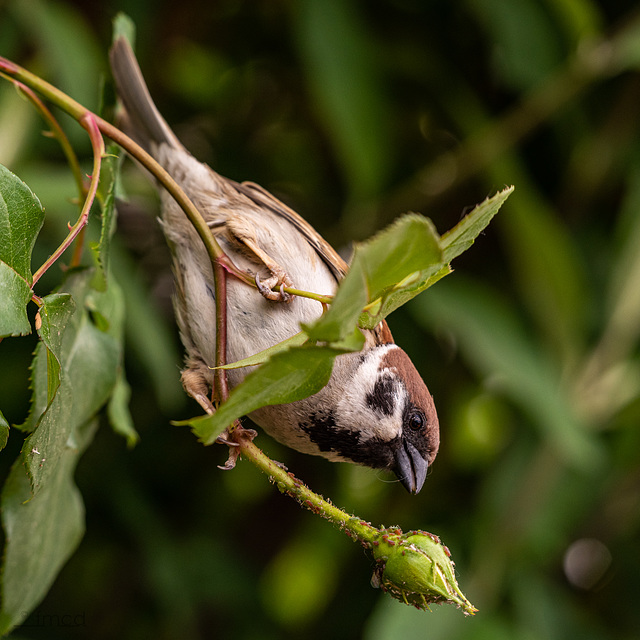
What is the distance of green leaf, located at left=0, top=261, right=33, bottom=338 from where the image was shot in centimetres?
88

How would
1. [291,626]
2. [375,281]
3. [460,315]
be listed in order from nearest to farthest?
[375,281] → [460,315] → [291,626]

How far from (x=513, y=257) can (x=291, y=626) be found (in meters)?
1.92

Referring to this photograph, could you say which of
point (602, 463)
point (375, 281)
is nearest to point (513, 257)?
point (602, 463)

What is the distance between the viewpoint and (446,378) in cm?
351

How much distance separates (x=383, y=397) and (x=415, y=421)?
121 mm

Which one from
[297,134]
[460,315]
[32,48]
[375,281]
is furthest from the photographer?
[297,134]

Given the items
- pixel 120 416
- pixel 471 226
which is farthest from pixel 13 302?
pixel 120 416

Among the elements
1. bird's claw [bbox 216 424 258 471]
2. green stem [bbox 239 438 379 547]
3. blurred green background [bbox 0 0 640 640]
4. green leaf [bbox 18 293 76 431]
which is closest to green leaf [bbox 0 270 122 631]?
green leaf [bbox 18 293 76 431]

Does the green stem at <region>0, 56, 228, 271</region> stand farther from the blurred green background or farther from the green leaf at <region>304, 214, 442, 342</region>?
the blurred green background

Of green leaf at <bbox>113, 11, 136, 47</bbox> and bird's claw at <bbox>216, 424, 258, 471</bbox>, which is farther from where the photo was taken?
green leaf at <bbox>113, 11, 136, 47</bbox>

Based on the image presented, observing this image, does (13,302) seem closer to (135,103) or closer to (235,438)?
(235,438)

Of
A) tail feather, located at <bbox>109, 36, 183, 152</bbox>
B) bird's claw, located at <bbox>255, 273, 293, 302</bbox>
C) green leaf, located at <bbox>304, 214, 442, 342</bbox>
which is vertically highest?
green leaf, located at <bbox>304, 214, 442, 342</bbox>

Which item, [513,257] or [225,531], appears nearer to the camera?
[513,257]

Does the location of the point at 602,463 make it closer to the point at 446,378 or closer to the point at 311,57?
the point at 446,378
